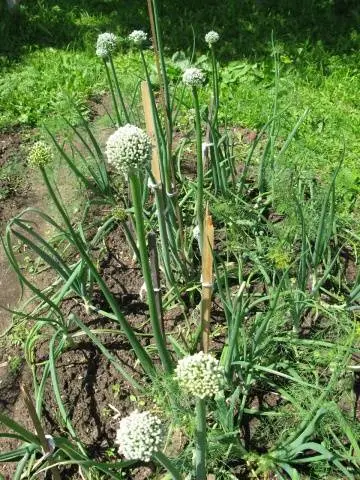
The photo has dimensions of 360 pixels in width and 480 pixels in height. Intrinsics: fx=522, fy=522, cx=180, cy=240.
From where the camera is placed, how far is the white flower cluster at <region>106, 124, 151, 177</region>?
1.14 m

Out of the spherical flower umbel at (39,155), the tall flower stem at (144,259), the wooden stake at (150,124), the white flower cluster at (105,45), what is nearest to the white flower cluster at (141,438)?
the tall flower stem at (144,259)

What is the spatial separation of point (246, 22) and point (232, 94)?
125 cm

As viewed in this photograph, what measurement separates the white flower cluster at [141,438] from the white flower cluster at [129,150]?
533 millimetres

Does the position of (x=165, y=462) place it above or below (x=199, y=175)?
below

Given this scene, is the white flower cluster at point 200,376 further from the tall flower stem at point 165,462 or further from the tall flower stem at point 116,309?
the tall flower stem at point 116,309

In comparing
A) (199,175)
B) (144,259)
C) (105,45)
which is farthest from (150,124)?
(144,259)

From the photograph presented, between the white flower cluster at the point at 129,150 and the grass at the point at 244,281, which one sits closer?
the white flower cluster at the point at 129,150

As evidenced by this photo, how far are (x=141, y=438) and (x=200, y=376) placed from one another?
174mm

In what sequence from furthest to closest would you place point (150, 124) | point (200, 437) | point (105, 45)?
1. point (105, 45)
2. point (150, 124)
3. point (200, 437)

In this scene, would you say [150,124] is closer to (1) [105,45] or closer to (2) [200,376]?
(1) [105,45]

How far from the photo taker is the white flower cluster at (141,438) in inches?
42.1

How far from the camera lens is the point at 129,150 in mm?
1150

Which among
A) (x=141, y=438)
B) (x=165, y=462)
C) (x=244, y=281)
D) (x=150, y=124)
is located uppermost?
(x=150, y=124)

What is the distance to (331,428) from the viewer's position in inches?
63.5
